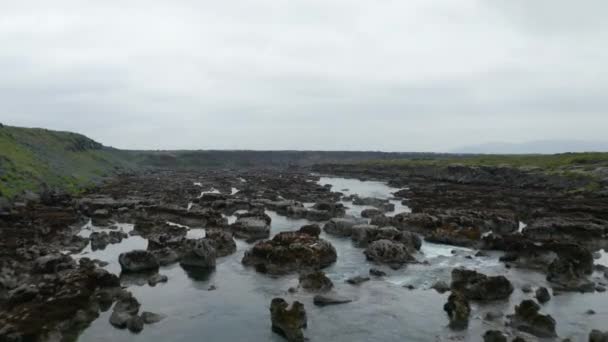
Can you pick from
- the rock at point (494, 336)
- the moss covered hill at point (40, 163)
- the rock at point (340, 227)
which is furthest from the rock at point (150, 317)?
the moss covered hill at point (40, 163)

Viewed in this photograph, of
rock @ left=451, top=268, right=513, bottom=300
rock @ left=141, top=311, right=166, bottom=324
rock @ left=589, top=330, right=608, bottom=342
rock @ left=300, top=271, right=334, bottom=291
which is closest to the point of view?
→ rock @ left=589, top=330, right=608, bottom=342

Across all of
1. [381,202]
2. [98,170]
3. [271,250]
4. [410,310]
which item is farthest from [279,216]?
[98,170]

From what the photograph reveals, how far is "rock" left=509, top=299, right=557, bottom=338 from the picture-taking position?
2058 centimetres

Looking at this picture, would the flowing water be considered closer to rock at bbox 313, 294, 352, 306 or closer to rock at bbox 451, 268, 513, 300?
rock at bbox 313, 294, 352, 306

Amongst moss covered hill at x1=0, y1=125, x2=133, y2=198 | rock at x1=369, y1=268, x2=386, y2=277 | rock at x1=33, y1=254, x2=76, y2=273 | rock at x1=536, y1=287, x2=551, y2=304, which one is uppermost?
moss covered hill at x1=0, y1=125, x2=133, y2=198

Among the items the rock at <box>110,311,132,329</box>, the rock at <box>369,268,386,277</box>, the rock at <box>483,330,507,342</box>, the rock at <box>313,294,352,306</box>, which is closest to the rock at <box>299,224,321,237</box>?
the rock at <box>369,268,386,277</box>

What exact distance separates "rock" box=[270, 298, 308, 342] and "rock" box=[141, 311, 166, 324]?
6.07m

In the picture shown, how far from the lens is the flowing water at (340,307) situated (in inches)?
829

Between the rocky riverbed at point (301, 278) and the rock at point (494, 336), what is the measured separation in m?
0.08

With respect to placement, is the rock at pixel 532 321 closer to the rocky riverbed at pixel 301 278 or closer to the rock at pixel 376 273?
the rocky riverbed at pixel 301 278

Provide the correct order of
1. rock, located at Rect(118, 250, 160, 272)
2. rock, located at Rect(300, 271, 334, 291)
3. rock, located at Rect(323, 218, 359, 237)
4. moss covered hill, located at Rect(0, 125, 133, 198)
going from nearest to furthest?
rock, located at Rect(300, 271, 334, 291) → rock, located at Rect(118, 250, 160, 272) → rock, located at Rect(323, 218, 359, 237) → moss covered hill, located at Rect(0, 125, 133, 198)

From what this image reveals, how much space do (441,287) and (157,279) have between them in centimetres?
1893

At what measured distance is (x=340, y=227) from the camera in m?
44.8

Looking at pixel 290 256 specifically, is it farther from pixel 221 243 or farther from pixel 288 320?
pixel 288 320
